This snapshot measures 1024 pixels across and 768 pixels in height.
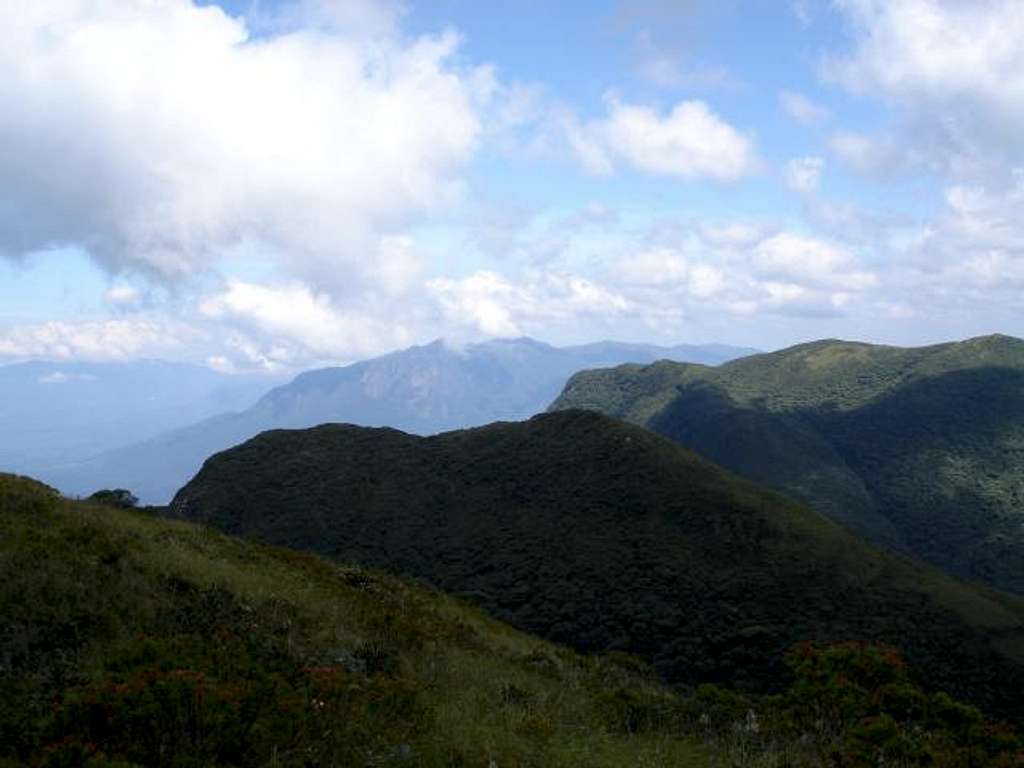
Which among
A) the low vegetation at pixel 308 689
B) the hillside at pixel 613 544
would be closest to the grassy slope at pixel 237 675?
the low vegetation at pixel 308 689

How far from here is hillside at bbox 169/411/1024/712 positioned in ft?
192

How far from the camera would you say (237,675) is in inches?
352

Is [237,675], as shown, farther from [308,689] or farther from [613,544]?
[613,544]

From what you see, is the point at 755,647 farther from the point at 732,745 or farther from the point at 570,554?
the point at 732,745

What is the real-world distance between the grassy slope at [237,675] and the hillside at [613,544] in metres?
44.0

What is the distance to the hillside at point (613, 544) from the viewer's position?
5856 cm

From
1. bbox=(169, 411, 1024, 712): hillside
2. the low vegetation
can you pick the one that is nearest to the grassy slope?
the low vegetation

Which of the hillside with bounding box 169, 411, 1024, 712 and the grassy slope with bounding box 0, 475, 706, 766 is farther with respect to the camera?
the hillside with bounding box 169, 411, 1024, 712

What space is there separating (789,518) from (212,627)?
2912 inches

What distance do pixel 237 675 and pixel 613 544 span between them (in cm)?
6836

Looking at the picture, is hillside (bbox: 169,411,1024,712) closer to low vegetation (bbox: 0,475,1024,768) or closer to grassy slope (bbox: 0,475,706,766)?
low vegetation (bbox: 0,475,1024,768)

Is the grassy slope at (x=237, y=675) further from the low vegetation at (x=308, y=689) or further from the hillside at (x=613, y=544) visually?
the hillside at (x=613, y=544)

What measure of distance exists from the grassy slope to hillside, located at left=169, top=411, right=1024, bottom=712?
44.0 m

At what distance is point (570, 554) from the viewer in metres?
73.8
